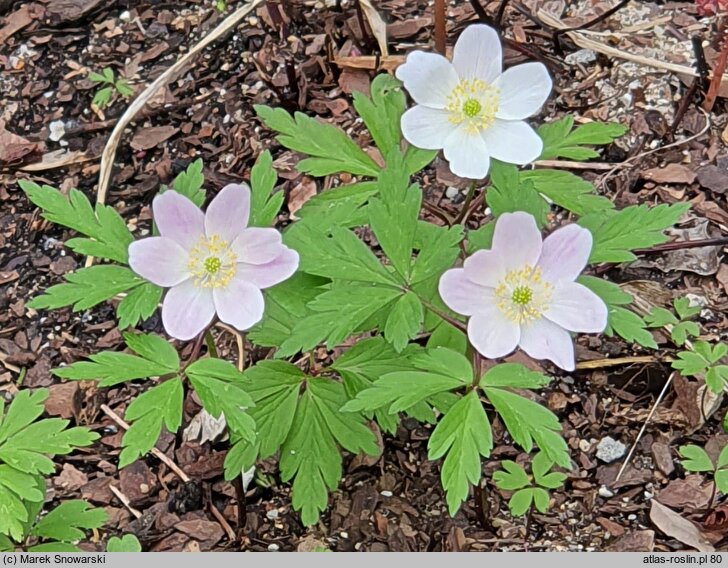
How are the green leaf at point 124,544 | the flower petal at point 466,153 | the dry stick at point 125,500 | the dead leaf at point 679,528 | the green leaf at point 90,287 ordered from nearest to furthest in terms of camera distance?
1. the green leaf at point 90,287
2. the flower petal at point 466,153
3. the green leaf at point 124,544
4. the dead leaf at point 679,528
5. the dry stick at point 125,500

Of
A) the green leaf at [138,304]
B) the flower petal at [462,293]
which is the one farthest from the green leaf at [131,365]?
the flower petal at [462,293]

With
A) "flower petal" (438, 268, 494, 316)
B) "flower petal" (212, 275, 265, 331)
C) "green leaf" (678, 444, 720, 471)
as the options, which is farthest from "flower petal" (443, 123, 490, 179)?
"green leaf" (678, 444, 720, 471)

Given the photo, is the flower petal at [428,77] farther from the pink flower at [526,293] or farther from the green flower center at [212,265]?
the green flower center at [212,265]

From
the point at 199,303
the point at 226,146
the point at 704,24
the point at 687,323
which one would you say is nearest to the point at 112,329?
the point at 226,146

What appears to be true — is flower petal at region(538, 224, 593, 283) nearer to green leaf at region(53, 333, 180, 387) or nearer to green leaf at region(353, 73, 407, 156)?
green leaf at region(353, 73, 407, 156)
